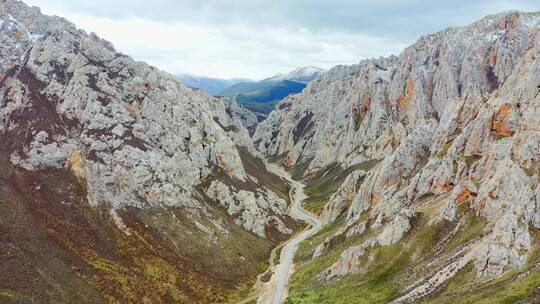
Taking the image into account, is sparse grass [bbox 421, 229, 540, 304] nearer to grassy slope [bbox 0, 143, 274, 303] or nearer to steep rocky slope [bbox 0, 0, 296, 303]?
grassy slope [bbox 0, 143, 274, 303]

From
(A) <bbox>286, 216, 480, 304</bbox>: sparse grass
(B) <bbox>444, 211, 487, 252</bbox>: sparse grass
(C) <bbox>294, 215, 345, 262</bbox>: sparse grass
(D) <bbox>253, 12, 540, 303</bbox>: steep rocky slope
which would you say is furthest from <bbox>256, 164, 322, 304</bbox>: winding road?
(B) <bbox>444, 211, 487, 252</bbox>: sparse grass

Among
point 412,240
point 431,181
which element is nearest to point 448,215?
point 412,240

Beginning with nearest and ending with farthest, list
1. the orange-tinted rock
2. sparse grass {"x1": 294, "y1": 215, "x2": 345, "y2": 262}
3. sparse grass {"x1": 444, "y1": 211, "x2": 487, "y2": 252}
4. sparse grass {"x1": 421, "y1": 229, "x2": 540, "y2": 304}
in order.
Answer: sparse grass {"x1": 421, "y1": 229, "x2": 540, "y2": 304}, sparse grass {"x1": 444, "y1": 211, "x2": 487, "y2": 252}, the orange-tinted rock, sparse grass {"x1": 294, "y1": 215, "x2": 345, "y2": 262}

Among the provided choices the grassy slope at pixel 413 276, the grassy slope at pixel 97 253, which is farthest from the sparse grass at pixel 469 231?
the grassy slope at pixel 97 253

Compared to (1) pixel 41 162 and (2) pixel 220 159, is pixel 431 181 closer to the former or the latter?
(2) pixel 220 159

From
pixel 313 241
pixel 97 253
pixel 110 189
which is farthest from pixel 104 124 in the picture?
pixel 313 241
